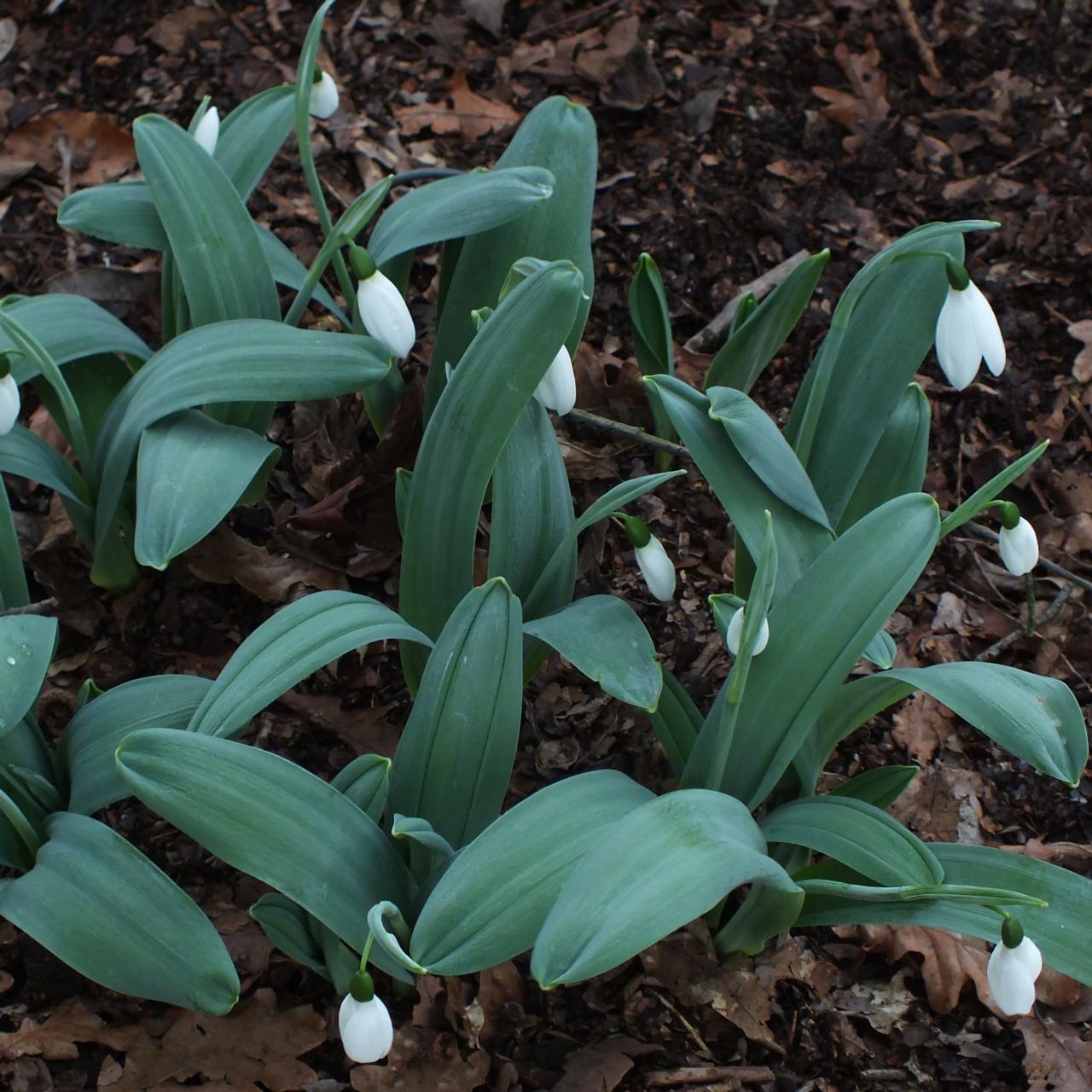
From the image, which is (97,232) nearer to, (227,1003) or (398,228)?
(398,228)

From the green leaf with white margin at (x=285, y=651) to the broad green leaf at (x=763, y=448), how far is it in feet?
2.03

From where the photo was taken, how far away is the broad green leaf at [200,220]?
87.4 inches

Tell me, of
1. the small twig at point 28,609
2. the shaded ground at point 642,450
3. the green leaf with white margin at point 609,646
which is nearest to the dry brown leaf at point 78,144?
the shaded ground at point 642,450

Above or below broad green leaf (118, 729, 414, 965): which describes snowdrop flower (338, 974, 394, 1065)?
below

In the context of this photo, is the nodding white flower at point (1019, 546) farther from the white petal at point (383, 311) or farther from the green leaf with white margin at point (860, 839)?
the white petal at point (383, 311)

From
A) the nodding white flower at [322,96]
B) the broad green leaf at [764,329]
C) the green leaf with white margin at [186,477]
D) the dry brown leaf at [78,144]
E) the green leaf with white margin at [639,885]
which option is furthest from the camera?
the dry brown leaf at [78,144]

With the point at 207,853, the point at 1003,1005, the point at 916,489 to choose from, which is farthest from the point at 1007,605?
the point at 207,853

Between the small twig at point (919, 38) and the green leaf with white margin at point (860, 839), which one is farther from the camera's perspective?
the small twig at point (919, 38)

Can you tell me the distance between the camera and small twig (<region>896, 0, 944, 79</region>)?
140 inches

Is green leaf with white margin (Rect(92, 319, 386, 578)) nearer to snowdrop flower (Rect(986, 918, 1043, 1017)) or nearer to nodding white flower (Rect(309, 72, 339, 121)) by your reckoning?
nodding white flower (Rect(309, 72, 339, 121))

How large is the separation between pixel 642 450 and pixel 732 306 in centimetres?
54

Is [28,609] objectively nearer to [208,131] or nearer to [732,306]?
[208,131]

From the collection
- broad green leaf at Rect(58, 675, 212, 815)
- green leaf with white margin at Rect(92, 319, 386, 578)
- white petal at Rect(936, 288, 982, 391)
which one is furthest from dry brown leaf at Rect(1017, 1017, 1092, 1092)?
green leaf with white margin at Rect(92, 319, 386, 578)

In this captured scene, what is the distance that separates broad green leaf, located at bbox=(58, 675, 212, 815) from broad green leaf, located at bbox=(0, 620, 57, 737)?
0.67 ft
